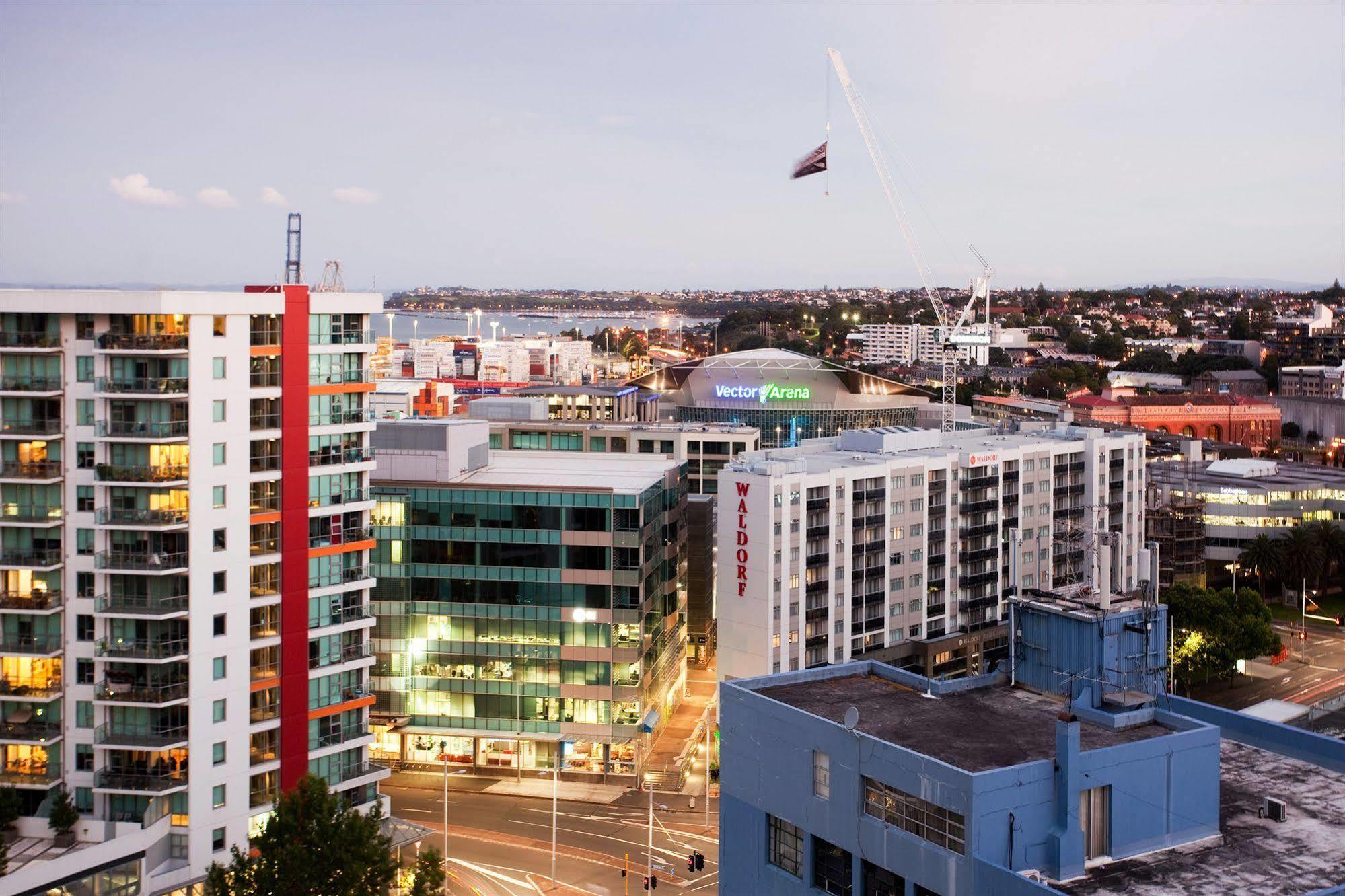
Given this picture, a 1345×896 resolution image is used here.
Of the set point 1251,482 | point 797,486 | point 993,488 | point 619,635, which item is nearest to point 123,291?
point 619,635

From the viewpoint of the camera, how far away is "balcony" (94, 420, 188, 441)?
56156 mm

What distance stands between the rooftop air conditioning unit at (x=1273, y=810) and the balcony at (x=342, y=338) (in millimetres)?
42069

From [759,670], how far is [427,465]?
23.8 m

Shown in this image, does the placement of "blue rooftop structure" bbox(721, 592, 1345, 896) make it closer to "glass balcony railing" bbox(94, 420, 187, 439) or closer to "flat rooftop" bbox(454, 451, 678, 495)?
"glass balcony railing" bbox(94, 420, 187, 439)

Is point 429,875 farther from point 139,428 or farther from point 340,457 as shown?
point 139,428

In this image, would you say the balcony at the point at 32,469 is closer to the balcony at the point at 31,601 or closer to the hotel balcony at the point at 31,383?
the hotel balcony at the point at 31,383

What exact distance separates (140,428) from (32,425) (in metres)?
4.57

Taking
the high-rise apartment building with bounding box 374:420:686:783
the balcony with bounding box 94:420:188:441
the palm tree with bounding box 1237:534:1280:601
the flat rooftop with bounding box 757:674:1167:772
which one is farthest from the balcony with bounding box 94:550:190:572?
the palm tree with bounding box 1237:534:1280:601

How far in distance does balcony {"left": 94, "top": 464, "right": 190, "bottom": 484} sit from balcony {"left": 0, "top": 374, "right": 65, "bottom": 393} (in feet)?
12.3

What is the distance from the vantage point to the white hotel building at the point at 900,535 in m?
85.8

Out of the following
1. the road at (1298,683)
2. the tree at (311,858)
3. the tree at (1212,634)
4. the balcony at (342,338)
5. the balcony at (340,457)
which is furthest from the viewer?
the tree at (1212,634)

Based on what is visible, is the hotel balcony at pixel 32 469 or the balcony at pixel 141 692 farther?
the hotel balcony at pixel 32 469

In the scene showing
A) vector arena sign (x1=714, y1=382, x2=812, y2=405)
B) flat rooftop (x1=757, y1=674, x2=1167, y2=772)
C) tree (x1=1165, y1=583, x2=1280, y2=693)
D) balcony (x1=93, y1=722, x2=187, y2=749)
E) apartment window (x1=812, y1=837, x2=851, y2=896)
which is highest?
vector arena sign (x1=714, y1=382, x2=812, y2=405)

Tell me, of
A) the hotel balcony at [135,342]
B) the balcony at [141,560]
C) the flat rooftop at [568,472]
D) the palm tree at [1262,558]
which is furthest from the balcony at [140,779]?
the palm tree at [1262,558]
